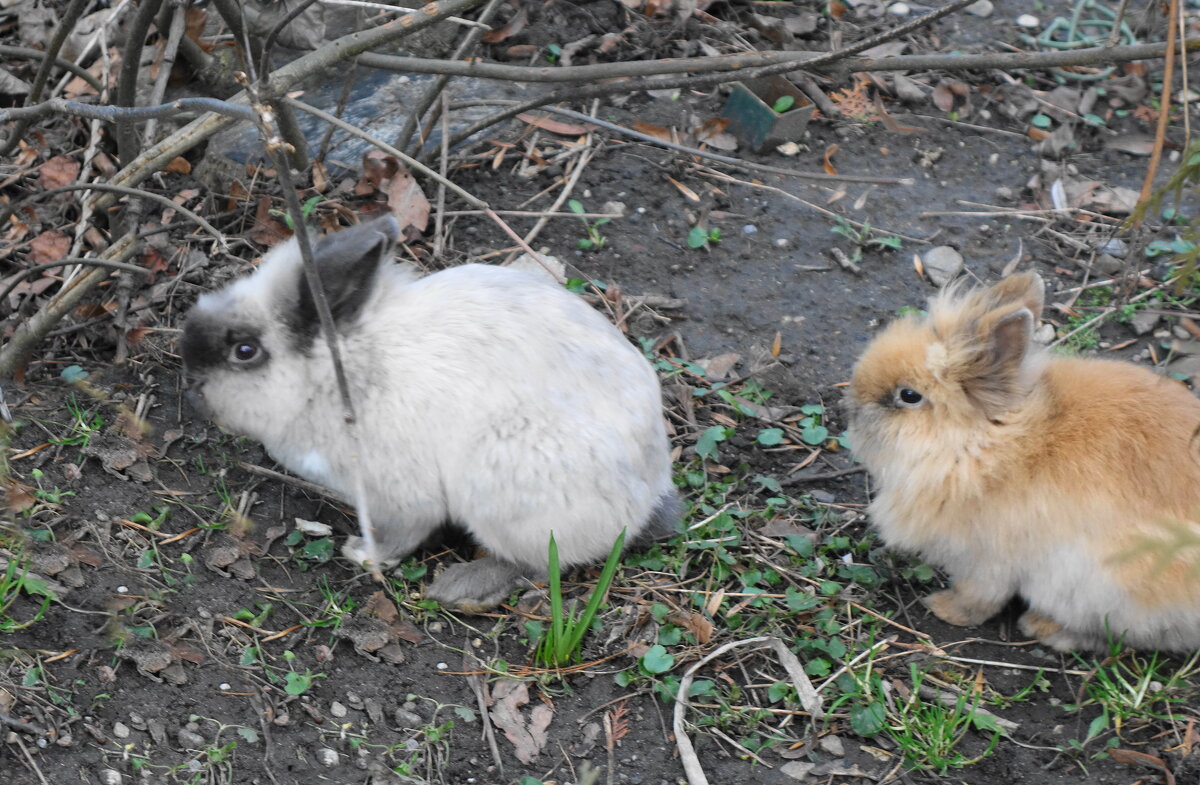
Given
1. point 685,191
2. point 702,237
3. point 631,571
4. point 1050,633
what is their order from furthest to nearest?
point 685,191 < point 702,237 < point 631,571 < point 1050,633

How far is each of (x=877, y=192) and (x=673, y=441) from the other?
1.98m

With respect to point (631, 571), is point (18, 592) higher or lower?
higher

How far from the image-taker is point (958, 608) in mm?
3785

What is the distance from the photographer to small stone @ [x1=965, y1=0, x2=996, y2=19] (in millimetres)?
6445

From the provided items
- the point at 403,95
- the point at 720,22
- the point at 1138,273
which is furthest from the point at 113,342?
the point at 1138,273

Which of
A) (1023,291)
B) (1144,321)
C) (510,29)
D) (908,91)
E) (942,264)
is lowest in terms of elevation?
(1144,321)

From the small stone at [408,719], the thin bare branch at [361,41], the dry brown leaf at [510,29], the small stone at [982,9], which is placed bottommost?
the small stone at [408,719]

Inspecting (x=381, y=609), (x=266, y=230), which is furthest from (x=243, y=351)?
Result: (x=266, y=230)

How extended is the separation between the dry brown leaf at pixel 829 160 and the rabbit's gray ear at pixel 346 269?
2660 mm

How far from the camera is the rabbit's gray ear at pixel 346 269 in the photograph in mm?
3566

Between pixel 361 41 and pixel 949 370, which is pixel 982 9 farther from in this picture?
pixel 361 41

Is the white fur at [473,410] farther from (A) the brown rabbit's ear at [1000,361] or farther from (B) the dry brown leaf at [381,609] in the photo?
(A) the brown rabbit's ear at [1000,361]

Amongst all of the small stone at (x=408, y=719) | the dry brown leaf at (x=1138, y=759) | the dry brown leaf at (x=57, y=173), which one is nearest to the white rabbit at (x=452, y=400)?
the small stone at (x=408, y=719)

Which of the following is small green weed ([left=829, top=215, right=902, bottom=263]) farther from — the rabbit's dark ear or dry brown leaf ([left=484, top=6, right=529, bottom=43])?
dry brown leaf ([left=484, top=6, right=529, bottom=43])
